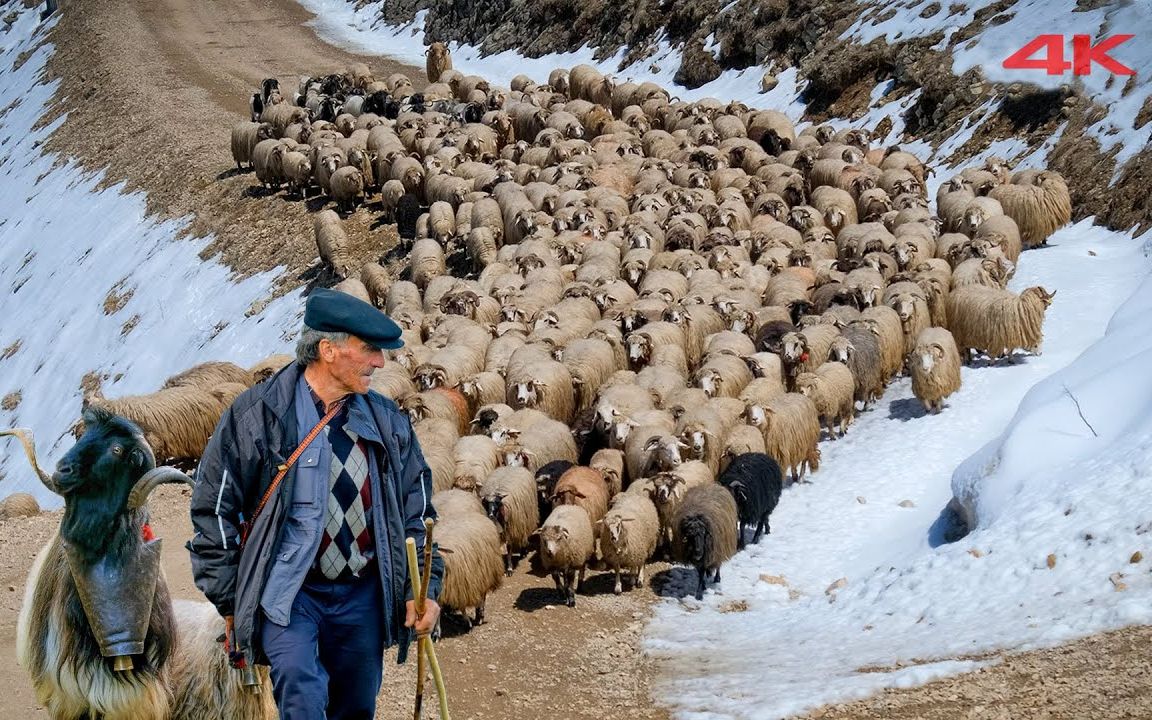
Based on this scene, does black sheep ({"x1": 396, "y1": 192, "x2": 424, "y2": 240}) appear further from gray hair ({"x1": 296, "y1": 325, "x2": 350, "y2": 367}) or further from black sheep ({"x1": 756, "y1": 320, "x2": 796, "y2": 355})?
gray hair ({"x1": 296, "y1": 325, "x2": 350, "y2": 367})

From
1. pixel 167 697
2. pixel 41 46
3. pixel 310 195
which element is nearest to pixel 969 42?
pixel 310 195

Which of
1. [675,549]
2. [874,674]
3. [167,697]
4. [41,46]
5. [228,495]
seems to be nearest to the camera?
[228,495]

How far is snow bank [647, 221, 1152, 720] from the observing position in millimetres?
7344

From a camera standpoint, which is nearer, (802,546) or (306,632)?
(306,632)

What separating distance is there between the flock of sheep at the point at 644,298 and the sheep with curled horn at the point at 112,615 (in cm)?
437

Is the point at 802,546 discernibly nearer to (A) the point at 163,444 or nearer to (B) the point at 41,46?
Result: (A) the point at 163,444

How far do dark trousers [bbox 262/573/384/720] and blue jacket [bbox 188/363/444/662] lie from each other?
0.07m

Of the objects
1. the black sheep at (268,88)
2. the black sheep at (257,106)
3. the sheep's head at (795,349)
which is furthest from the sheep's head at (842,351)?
the black sheep at (257,106)

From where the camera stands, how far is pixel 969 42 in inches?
955

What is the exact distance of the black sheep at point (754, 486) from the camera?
10.8 metres

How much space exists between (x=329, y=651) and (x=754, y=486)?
7.10 meters

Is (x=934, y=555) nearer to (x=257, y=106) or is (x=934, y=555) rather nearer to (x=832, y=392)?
(x=832, y=392)

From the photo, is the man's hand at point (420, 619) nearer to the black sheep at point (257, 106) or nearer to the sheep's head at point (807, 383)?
the sheep's head at point (807, 383)

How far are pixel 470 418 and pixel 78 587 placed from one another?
872 centimetres
